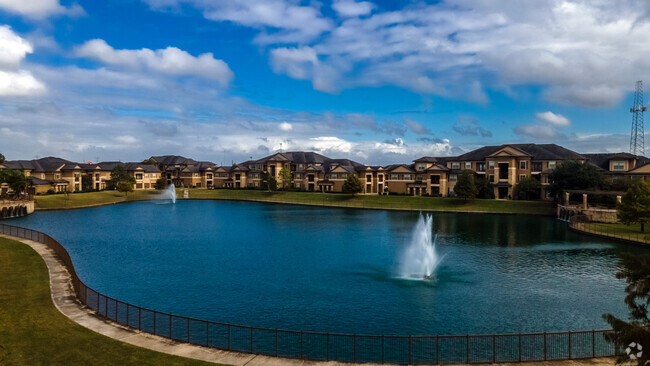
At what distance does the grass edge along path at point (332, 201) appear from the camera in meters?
98.8

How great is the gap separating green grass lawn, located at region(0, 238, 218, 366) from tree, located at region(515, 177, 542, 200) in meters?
100

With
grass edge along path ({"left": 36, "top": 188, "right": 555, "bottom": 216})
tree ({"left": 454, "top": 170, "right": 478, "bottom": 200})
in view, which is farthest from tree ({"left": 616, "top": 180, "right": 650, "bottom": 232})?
tree ({"left": 454, "top": 170, "right": 478, "bottom": 200})

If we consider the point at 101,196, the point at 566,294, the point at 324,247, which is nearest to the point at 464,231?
the point at 324,247

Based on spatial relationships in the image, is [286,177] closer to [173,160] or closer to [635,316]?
[173,160]

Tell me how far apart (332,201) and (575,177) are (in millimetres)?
60505

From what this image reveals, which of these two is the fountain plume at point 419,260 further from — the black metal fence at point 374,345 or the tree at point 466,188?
the tree at point 466,188

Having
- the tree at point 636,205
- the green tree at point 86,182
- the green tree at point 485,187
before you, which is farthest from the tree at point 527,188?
the green tree at point 86,182

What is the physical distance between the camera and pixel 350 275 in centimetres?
4106

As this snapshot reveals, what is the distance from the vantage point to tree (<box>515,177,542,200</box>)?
339 ft

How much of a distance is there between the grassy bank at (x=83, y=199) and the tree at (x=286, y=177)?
4310cm

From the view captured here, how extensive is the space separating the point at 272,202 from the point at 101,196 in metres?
48.5

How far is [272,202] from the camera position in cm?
12838

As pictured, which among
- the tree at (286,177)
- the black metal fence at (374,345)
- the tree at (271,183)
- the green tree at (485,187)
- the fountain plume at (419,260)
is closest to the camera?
the black metal fence at (374,345)

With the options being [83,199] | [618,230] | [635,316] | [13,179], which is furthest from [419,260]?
[83,199]
